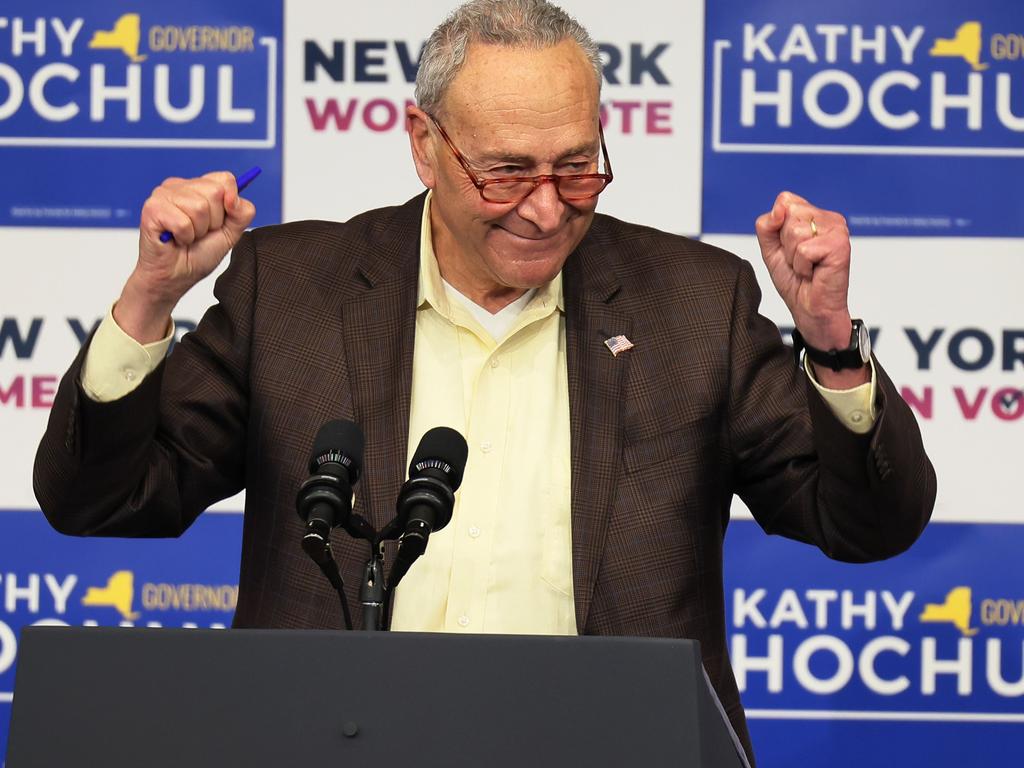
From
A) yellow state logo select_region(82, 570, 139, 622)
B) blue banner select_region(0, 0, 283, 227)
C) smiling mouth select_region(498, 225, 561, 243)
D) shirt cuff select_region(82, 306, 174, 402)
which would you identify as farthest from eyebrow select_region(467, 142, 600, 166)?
yellow state logo select_region(82, 570, 139, 622)

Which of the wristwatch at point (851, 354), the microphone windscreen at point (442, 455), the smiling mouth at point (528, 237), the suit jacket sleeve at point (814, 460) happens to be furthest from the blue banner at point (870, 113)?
the microphone windscreen at point (442, 455)

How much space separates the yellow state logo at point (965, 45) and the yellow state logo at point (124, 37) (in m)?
1.90

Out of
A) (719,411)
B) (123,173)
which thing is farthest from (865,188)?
(123,173)

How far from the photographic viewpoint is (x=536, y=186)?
2.27 m

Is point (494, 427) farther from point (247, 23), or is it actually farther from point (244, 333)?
point (247, 23)

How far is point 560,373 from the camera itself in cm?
247

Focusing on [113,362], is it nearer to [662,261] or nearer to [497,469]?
[497,469]

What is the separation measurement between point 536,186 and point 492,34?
252 mm

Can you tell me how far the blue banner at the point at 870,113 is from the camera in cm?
369

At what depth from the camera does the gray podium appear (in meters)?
1.40

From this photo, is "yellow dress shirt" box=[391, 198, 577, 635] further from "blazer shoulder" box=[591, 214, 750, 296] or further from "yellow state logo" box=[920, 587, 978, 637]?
"yellow state logo" box=[920, 587, 978, 637]

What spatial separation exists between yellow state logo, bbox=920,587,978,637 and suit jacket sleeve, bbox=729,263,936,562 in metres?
1.44

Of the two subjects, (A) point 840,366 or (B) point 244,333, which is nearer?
(A) point 840,366

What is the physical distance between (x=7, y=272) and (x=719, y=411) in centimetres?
209
